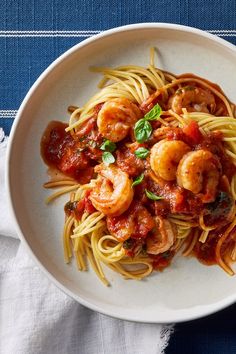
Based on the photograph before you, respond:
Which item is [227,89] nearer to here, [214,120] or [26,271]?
[214,120]

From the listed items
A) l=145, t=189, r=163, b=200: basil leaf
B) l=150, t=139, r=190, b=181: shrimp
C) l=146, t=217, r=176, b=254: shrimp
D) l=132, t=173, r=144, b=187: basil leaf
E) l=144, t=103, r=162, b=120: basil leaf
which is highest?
l=144, t=103, r=162, b=120: basil leaf

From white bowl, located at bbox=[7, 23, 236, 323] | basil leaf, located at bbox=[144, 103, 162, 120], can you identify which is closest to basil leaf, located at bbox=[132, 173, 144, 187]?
basil leaf, located at bbox=[144, 103, 162, 120]

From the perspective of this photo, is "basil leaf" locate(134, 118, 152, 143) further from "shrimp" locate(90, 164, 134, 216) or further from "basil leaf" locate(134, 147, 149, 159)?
"shrimp" locate(90, 164, 134, 216)

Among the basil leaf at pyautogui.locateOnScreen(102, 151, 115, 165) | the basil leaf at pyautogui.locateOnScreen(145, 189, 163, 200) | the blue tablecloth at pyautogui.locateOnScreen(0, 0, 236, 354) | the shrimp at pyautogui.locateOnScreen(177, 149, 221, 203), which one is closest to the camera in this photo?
the shrimp at pyautogui.locateOnScreen(177, 149, 221, 203)

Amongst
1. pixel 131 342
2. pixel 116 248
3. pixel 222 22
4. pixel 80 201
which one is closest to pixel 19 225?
pixel 80 201

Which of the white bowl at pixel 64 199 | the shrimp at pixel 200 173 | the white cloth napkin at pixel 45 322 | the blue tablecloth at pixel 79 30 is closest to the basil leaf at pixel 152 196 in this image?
the shrimp at pixel 200 173

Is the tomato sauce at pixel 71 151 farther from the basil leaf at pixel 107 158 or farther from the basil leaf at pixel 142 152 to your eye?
the basil leaf at pixel 142 152

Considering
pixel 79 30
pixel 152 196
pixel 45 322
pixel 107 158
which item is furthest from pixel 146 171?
pixel 45 322
